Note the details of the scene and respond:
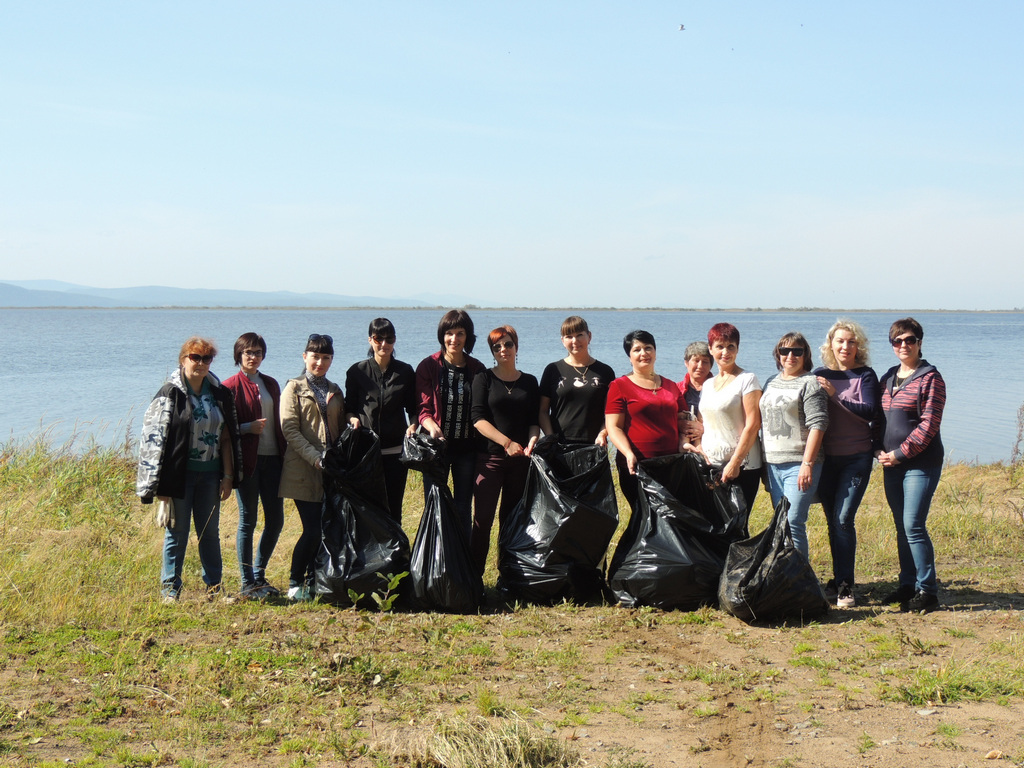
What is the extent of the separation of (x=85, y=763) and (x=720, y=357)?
11.3 ft

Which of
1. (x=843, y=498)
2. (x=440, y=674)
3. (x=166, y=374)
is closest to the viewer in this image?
(x=440, y=674)

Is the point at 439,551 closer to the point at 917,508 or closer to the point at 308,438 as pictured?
the point at 308,438

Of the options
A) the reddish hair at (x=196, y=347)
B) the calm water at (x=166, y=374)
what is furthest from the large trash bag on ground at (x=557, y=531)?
the calm water at (x=166, y=374)

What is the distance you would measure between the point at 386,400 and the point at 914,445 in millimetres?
2881

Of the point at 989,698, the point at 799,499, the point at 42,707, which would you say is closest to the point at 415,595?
the point at 42,707

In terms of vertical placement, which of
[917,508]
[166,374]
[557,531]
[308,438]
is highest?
[308,438]

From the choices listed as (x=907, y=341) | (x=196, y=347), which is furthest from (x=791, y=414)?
(x=196, y=347)

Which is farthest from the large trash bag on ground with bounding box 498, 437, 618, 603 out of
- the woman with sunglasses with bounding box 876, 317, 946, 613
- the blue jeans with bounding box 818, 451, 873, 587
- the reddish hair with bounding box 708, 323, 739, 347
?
the woman with sunglasses with bounding box 876, 317, 946, 613

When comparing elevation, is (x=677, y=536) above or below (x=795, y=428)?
below

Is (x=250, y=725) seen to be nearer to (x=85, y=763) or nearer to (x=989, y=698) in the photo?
(x=85, y=763)

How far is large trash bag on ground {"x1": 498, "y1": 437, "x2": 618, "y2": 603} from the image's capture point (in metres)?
4.72

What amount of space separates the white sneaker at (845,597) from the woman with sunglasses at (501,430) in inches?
73.8

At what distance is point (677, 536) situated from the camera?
4.61 meters

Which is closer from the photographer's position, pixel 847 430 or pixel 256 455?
pixel 847 430
